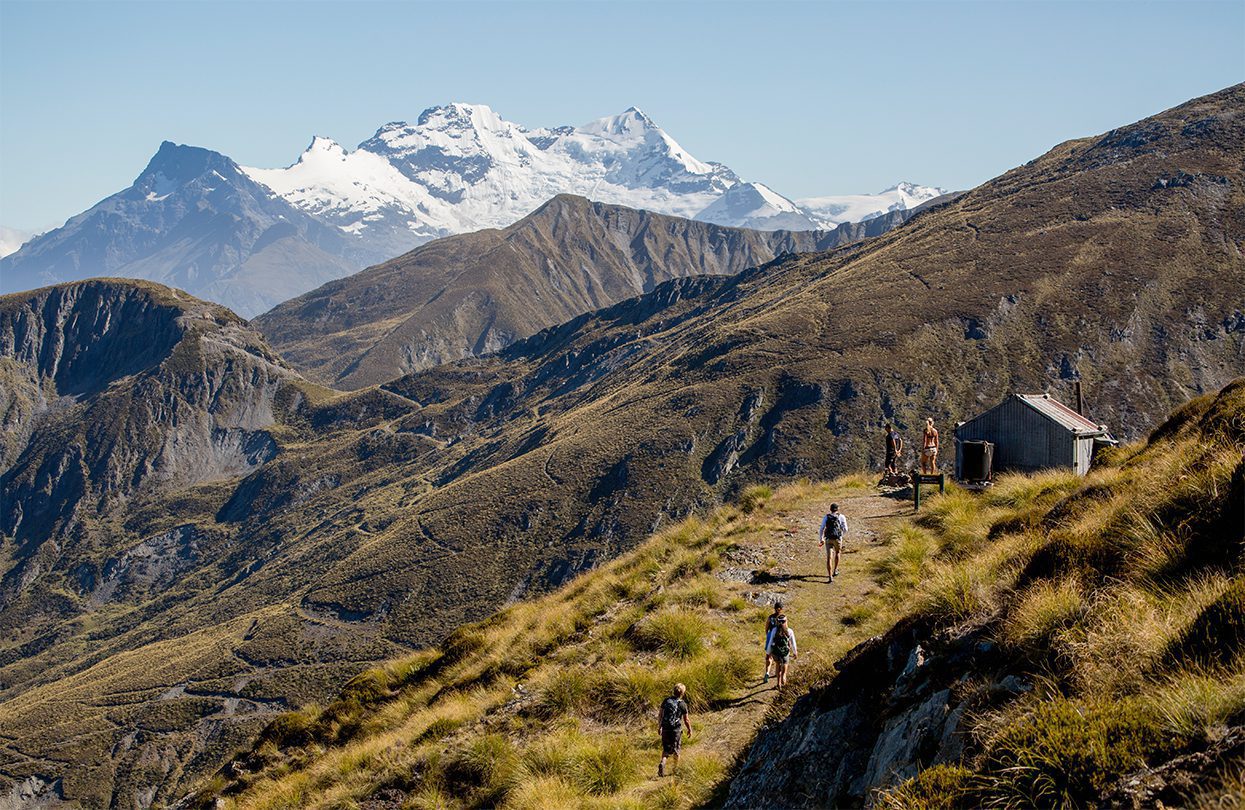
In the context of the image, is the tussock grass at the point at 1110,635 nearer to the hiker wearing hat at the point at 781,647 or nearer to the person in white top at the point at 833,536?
the hiker wearing hat at the point at 781,647

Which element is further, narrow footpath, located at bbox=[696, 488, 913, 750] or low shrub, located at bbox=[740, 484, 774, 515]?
low shrub, located at bbox=[740, 484, 774, 515]

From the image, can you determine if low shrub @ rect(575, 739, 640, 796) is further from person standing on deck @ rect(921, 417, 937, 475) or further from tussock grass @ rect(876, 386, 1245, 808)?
A: person standing on deck @ rect(921, 417, 937, 475)

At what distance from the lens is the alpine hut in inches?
1291

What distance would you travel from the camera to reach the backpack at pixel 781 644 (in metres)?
14.1

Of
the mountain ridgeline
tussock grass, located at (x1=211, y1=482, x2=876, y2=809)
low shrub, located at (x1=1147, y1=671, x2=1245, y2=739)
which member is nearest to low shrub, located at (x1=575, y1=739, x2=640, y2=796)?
tussock grass, located at (x1=211, y1=482, x2=876, y2=809)

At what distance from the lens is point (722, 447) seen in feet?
575

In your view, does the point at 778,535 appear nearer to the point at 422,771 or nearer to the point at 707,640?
the point at 707,640

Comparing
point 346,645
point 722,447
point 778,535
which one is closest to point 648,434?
point 722,447

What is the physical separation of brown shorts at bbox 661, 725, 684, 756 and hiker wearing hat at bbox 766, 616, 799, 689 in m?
2.50

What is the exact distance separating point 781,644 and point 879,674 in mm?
4832

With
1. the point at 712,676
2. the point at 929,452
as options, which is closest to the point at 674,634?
the point at 712,676

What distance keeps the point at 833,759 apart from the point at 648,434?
17337cm

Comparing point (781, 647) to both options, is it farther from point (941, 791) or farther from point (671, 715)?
point (941, 791)

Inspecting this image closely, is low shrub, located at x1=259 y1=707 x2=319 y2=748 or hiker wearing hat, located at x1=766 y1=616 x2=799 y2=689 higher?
hiker wearing hat, located at x1=766 y1=616 x2=799 y2=689
